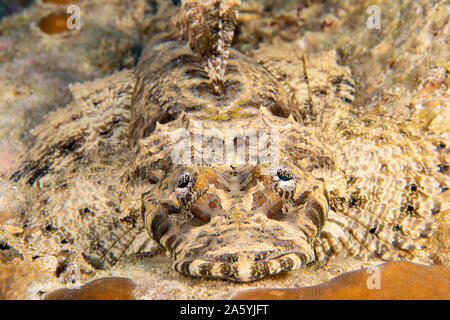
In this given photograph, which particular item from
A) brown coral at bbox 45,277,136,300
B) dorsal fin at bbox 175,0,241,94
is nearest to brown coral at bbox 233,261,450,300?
brown coral at bbox 45,277,136,300

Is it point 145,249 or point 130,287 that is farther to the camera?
point 145,249

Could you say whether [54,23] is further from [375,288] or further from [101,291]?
[375,288]

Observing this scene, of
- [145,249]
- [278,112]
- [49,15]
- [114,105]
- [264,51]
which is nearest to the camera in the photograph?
[145,249]

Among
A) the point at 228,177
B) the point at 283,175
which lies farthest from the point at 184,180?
the point at 283,175

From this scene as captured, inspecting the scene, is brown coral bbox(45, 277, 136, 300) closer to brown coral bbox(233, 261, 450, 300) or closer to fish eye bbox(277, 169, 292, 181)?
brown coral bbox(233, 261, 450, 300)
